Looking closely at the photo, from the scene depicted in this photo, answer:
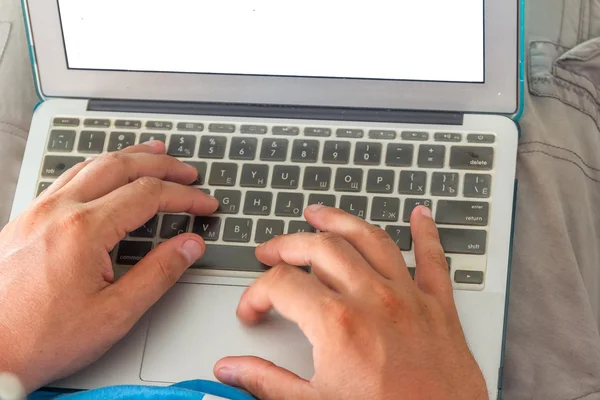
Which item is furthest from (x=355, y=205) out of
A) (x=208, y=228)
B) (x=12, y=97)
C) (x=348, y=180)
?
(x=12, y=97)

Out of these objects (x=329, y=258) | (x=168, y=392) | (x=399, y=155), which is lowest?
(x=168, y=392)

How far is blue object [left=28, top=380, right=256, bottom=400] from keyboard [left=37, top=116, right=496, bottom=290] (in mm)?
107

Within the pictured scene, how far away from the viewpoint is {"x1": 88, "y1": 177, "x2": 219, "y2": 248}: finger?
1.84ft

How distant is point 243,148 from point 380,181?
13 cm

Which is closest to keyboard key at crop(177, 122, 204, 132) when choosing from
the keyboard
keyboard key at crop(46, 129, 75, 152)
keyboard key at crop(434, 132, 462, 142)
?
the keyboard

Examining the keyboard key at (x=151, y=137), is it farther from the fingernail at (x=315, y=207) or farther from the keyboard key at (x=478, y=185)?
the keyboard key at (x=478, y=185)

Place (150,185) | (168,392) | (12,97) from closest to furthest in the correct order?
(168,392), (150,185), (12,97)

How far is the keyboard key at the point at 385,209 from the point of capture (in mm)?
584

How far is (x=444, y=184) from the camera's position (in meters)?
0.59

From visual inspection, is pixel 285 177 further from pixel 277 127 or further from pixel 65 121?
pixel 65 121

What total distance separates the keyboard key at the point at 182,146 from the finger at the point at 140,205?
0.05 metres

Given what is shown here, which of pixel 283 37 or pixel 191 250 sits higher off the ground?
pixel 283 37

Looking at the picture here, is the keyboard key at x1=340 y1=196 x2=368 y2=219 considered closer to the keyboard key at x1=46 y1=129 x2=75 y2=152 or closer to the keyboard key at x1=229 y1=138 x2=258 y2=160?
the keyboard key at x1=229 y1=138 x2=258 y2=160

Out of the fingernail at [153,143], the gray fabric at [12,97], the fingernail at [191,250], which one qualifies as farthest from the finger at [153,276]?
the gray fabric at [12,97]
